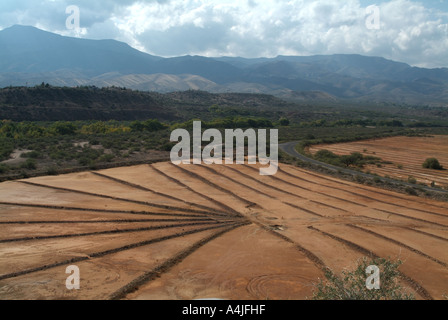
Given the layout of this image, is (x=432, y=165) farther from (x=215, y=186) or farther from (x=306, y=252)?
(x=306, y=252)

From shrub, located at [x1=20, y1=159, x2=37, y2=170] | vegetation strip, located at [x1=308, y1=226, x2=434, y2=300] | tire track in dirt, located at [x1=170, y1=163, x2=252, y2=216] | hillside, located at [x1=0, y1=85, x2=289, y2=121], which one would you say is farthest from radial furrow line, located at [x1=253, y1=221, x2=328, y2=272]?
hillside, located at [x1=0, y1=85, x2=289, y2=121]

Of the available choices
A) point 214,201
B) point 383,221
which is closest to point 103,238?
point 214,201

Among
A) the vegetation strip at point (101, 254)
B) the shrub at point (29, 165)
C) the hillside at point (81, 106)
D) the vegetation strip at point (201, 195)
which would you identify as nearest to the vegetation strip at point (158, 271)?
the vegetation strip at point (101, 254)

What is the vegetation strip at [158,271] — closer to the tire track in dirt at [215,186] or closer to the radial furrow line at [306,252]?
the radial furrow line at [306,252]

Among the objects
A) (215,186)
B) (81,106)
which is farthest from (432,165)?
(81,106)

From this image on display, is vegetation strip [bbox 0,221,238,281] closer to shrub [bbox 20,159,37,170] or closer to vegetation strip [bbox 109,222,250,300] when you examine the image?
vegetation strip [bbox 109,222,250,300]
